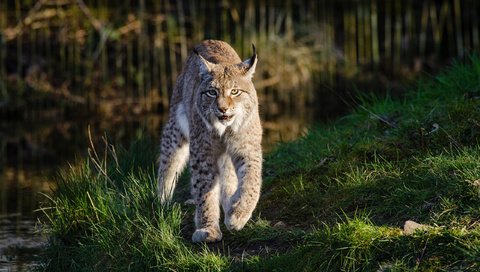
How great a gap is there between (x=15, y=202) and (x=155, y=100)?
7.20 meters

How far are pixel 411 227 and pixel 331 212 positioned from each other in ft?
→ 3.23

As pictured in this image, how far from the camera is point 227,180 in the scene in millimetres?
7051

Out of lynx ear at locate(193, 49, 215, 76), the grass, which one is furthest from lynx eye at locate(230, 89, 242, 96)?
the grass

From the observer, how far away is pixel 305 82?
1758 cm

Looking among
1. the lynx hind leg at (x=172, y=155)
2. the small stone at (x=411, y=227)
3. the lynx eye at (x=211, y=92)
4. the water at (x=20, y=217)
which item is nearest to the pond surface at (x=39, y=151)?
the water at (x=20, y=217)

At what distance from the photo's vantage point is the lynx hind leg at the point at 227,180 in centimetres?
695

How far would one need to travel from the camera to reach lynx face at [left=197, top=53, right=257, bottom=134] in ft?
21.4

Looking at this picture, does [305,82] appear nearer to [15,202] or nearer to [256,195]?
[15,202]

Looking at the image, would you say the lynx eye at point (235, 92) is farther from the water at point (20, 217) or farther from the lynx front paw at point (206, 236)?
the water at point (20, 217)

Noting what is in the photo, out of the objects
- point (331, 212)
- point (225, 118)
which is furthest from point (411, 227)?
point (225, 118)

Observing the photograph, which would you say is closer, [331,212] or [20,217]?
[331,212]

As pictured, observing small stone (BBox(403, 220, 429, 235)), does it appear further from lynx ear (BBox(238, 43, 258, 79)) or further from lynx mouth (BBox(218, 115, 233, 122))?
lynx ear (BBox(238, 43, 258, 79))

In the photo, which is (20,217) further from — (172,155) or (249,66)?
(249,66)

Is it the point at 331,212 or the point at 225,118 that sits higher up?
the point at 225,118
